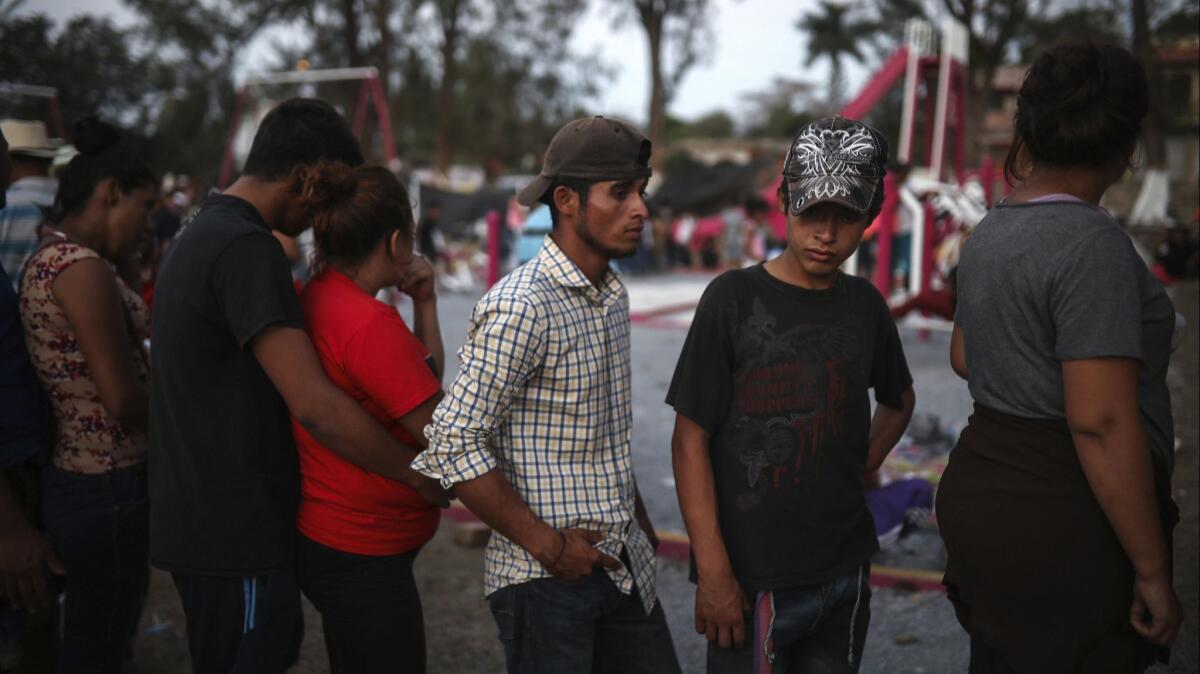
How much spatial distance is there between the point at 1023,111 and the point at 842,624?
121 cm

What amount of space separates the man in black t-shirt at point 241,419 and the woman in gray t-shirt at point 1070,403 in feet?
4.22

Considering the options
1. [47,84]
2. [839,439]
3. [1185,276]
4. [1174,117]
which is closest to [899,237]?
[1174,117]

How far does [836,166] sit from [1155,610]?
1.09 metres

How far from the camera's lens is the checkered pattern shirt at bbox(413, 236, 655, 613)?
88.0 inches

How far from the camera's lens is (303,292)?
8.72ft

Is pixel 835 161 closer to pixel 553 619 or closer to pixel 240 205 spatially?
pixel 553 619

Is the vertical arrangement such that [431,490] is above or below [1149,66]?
below

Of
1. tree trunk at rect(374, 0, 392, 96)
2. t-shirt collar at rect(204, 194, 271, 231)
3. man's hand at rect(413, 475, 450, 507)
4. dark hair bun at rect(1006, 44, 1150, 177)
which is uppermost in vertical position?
tree trunk at rect(374, 0, 392, 96)

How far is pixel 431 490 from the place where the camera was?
2.52 meters

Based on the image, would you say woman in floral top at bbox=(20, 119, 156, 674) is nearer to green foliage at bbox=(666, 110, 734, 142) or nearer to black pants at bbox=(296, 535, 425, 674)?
black pants at bbox=(296, 535, 425, 674)

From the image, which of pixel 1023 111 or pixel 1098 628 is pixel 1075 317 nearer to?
pixel 1023 111

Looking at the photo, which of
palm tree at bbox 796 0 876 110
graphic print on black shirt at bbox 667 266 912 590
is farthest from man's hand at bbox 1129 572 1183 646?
palm tree at bbox 796 0 876 110

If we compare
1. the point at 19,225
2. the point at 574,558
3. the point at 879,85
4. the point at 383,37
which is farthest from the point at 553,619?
the point at 383,37

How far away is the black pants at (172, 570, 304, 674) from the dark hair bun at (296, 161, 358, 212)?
3.01 feet
